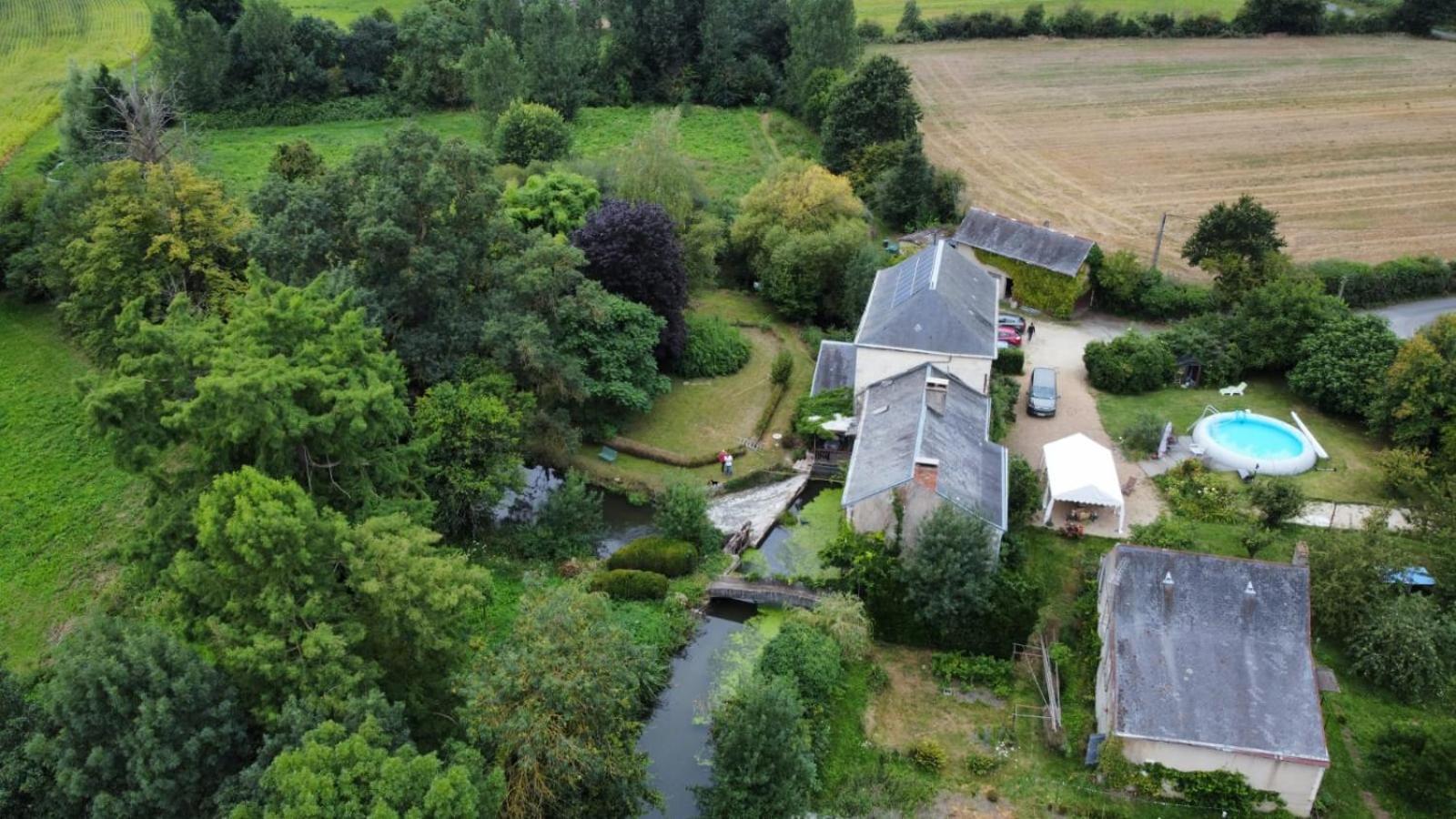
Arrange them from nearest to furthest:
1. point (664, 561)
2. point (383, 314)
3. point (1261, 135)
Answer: point (664, 561), point (383, 314), point (1261, 135)

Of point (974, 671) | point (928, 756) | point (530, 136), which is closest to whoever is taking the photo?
point (928, 756)

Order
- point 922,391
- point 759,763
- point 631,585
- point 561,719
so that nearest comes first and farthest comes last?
point 561,719 → point 759,763 → point 631,585 → point 922,391

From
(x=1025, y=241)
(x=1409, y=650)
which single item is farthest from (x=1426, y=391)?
(x=1025, y=241)

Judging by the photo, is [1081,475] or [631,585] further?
[1081,475]

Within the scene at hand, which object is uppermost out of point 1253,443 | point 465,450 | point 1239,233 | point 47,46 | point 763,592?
point 47,46

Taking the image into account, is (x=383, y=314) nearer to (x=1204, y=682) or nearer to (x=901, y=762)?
(x=901, y=762)

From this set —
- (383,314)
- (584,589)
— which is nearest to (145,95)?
(383,314)

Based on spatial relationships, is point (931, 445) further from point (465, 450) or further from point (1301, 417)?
point (1301, 417)
